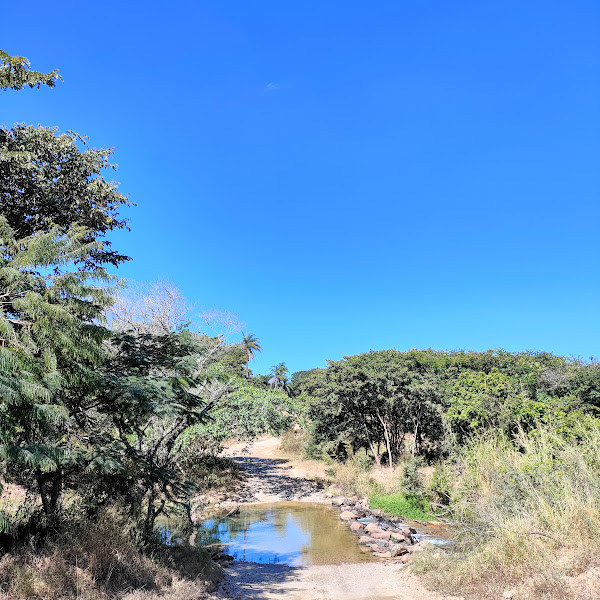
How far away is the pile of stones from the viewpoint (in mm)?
11875

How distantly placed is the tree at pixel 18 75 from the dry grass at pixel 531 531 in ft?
39.4

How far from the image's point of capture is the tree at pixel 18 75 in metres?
7.71

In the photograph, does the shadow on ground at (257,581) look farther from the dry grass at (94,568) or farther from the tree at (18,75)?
the tree at (18,75)

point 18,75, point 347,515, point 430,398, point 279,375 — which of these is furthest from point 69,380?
point 279,375

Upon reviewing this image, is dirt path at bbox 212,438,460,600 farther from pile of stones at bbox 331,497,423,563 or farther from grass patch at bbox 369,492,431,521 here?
grass patch at bbox 369,492,431,521

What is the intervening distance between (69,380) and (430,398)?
1901cm

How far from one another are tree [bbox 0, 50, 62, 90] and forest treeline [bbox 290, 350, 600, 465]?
1611cm

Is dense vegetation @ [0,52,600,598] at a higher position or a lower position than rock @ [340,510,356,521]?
higher

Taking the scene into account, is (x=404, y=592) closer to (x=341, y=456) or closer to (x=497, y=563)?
(x=497, y=563)

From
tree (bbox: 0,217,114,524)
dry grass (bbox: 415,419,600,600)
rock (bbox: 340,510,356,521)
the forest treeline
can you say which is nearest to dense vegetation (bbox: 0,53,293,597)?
tree (bbox: 0,217,114,524)

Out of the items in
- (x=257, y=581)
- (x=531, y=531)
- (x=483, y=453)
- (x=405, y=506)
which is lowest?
(x=257, y=581)

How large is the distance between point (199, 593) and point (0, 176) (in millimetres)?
9528

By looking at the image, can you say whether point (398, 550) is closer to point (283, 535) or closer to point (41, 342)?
point (283, 535)

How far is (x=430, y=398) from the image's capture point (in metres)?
21.5
